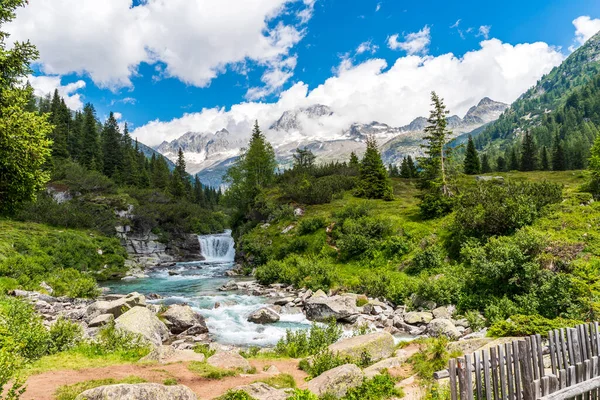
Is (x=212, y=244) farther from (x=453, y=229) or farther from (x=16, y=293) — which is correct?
(x=453, y=229)

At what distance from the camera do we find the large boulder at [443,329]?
15.4 m

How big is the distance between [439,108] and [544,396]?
34366 millimetres

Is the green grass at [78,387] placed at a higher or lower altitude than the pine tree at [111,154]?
lower

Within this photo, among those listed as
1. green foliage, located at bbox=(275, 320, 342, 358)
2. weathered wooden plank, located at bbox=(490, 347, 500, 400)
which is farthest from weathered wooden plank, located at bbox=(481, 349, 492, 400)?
green foliage, located at bbox=(275, 320, 342, 358)

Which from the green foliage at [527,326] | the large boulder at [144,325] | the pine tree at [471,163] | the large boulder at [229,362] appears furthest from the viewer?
the pine tree at [471,163]

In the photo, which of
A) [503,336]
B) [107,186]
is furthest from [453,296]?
[107,186]

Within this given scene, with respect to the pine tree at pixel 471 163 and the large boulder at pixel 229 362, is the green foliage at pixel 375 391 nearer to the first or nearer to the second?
the large boulder at pixel 229 362

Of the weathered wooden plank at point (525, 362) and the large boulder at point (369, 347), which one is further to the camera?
the large boulder at point (369, 347)

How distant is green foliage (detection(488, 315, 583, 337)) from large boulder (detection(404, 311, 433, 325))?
6.26m

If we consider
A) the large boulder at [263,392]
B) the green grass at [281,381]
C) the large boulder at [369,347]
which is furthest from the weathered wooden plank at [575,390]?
the large boulder at [369,347]

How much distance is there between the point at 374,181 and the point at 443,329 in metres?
38.8

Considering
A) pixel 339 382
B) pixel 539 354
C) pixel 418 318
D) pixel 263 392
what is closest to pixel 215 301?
pixel 418 318

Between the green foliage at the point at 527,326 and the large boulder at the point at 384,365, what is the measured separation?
3.52m

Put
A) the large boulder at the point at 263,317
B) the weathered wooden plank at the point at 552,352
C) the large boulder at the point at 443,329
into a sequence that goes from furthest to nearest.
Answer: the large boulder at the point at 263,317, the large boulder at the point at 443,329, the weathered wooden plank at the point at 552,352
